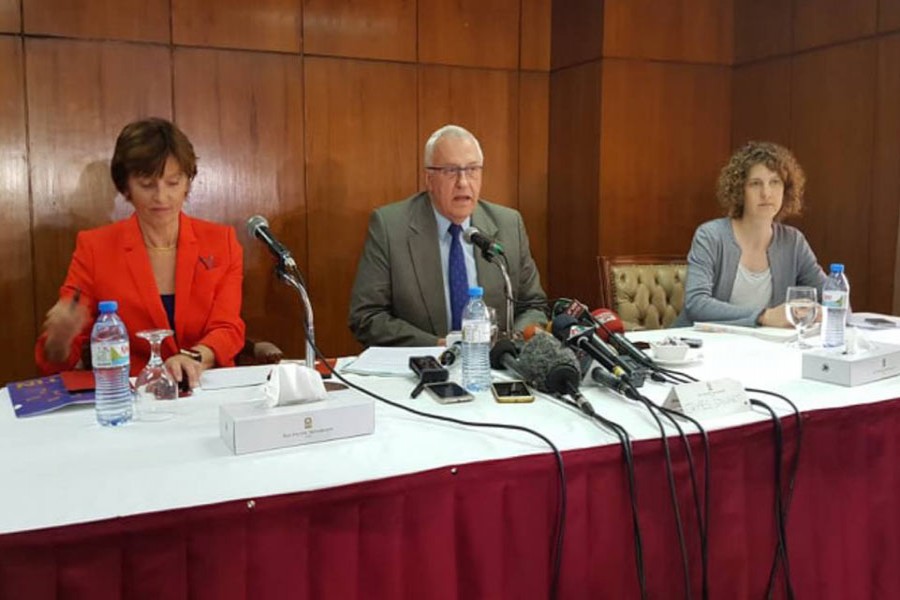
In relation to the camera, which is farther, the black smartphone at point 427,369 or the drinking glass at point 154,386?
the black smartphone at point 427,369

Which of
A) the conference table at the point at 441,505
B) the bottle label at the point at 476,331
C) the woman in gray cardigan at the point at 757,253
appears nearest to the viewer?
the conference table at the point at 441,505

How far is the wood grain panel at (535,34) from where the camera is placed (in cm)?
405

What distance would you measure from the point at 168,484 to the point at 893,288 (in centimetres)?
318

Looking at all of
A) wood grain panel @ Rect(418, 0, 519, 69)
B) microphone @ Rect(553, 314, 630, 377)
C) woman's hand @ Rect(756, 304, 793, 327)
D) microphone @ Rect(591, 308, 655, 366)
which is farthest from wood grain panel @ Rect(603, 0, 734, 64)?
microphone @ Rect(553, 314, 630, 377)

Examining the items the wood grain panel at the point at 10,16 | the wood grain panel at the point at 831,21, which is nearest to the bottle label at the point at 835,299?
the wood grain panel at the point at 831,21

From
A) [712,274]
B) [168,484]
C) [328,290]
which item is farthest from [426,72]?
[168,484]

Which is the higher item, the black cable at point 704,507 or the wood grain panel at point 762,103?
the wood grain panel at point 762,103

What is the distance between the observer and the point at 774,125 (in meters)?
3.80

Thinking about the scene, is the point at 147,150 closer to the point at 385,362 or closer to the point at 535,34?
the point at 385,362

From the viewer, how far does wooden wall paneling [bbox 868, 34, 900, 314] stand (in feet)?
10.5

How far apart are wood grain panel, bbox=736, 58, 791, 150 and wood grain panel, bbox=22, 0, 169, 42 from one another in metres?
2.89

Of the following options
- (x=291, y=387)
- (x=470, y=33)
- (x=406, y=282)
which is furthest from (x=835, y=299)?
(x=470, y=33)

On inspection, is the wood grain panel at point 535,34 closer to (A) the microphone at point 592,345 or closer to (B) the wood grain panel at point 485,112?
(B) the wood grain panel at point 485,112

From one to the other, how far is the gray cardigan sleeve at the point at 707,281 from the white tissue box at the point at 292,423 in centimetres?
166
